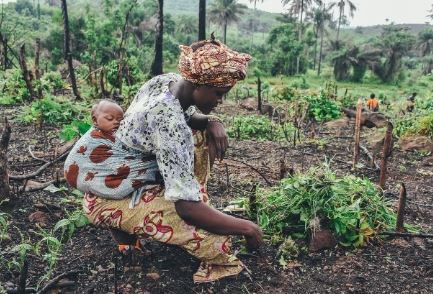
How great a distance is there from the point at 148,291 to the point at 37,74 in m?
7.17

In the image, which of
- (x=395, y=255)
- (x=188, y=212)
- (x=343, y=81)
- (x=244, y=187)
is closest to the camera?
(x=188, y=212)

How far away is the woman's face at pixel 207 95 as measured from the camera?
2.03 m

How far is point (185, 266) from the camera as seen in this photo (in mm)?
2531

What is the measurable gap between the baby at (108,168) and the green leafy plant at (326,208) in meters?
0.95

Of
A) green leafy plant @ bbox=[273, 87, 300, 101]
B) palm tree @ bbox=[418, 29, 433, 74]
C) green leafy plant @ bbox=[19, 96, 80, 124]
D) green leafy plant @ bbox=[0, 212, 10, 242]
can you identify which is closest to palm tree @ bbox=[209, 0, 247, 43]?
palm tree @ bbox=[418, 29, 433, 74]

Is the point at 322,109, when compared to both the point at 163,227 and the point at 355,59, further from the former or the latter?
the point at 355,59

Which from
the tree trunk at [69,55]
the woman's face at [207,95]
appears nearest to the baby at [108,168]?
the woman's face at [207,95]

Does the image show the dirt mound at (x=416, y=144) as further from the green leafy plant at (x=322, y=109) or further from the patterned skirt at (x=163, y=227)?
the patterned skirt at (x=163, y=227)

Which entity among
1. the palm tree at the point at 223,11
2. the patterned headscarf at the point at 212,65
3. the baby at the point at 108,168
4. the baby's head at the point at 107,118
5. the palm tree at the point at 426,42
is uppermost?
the palm tree at the point at 223,11

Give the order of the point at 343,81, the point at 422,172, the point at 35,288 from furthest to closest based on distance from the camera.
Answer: the point at 343,81 < the point at 422,172 < the point at 35,288

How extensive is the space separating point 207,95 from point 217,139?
43 centimetres

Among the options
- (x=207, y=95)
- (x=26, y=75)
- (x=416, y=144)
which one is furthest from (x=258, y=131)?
(x=207, y=95)

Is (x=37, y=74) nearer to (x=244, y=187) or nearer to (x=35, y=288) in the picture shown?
(x=244, y=187)

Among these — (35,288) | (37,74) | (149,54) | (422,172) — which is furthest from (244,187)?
(149,54)
